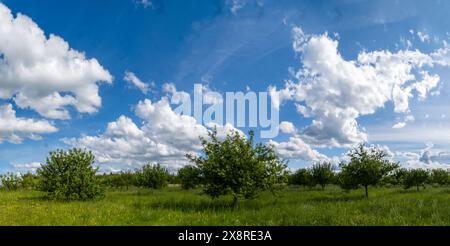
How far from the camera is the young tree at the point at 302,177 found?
57.4 meters

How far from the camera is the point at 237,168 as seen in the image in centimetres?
2403

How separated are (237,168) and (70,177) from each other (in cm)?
1688

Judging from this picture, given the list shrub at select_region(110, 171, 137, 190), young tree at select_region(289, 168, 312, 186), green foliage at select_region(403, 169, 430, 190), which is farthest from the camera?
shrub at select_region(110, 171, 137, 190)

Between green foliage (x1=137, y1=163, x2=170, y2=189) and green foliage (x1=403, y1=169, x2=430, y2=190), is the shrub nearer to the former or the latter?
green foliage (x1=137, y1=163, x2=170, y2=189)

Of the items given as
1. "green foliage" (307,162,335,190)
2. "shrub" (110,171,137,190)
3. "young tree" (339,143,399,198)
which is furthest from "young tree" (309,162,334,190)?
"shrub" (110,171,137,190)

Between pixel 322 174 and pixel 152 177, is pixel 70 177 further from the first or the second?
pixel 322 174

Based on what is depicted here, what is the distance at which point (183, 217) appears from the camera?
18.5 m

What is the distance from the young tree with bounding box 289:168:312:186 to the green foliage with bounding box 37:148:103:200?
35.5 metres

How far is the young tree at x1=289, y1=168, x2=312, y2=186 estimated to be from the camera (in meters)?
57.4

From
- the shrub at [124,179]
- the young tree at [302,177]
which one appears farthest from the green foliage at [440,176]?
the shrub at [124,179]

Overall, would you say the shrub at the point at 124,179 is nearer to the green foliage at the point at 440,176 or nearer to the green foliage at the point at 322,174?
the green foliage at the point at 322,174
